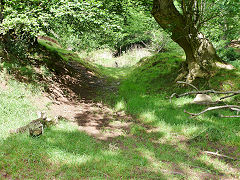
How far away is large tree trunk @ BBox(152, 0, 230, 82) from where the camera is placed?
7152mm

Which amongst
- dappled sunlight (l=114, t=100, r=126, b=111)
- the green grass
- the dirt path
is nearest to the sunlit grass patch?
the green grass

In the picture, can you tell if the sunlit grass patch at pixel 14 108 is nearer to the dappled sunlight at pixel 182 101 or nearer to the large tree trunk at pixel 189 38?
the dappled sunlight at pixel 182 101

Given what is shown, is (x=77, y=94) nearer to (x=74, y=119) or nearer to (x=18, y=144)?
(x=74, y=119)

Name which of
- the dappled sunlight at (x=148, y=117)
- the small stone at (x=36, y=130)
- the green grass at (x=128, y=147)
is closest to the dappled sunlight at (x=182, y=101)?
the green grass at (x=128, y=147)

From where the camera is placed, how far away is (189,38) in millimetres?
7262

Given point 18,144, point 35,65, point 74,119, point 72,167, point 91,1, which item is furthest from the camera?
point 35,65

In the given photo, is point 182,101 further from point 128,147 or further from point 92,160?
point 92,160

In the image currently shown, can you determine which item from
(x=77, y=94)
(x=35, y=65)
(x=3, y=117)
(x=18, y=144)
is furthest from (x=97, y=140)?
(x=35, y=65)

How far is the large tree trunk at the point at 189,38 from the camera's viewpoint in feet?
23.5

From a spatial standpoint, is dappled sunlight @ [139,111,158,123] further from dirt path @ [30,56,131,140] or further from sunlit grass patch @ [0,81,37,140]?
sunlit grass patch @ [0,81,37,140]

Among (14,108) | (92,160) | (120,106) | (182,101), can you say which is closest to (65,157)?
(92,160)

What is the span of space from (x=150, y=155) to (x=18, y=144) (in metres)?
2.88

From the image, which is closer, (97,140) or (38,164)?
(38,164)

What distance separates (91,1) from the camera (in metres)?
6.39
